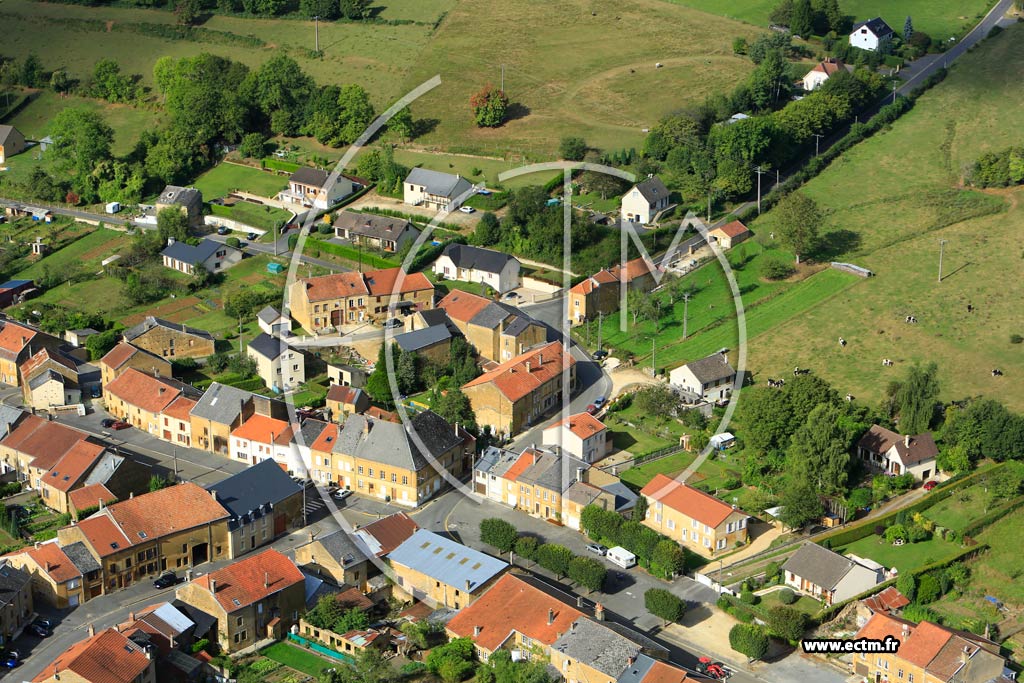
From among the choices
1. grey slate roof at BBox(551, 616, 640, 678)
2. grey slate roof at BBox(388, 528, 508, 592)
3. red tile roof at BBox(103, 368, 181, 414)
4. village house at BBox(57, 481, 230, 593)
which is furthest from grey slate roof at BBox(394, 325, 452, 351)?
grey slate roof at BBox(551, 616, 640, 678)

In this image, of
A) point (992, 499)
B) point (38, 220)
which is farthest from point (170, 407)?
point (992, 499)

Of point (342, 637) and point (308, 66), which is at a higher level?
point (308, 66)

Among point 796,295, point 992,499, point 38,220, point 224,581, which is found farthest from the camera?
point 38,220

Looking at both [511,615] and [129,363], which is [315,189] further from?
[511,615]

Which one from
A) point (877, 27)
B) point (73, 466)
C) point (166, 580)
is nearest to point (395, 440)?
point (166, 580)

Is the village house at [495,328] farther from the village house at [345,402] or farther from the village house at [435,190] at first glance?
the village house at [435,190]

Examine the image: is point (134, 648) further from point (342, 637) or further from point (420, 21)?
point (420, 21)
